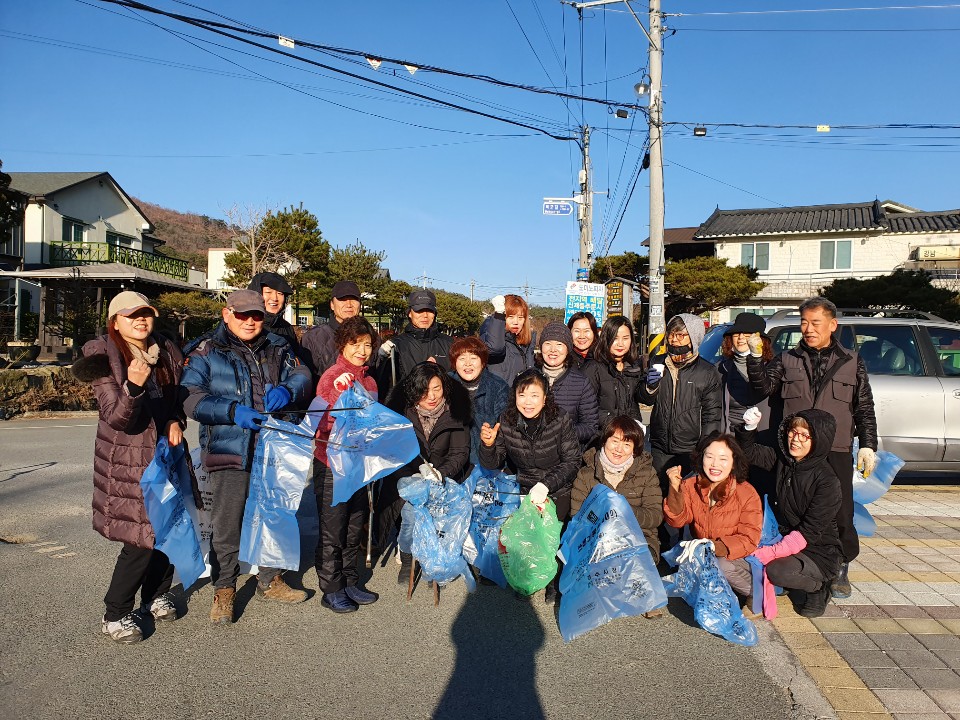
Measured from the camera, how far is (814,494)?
161 inches

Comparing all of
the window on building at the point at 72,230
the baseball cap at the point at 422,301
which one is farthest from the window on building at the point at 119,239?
the baseball cap at the point at 422,301

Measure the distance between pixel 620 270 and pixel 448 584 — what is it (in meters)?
20.2

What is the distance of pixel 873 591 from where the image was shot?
14.8ft

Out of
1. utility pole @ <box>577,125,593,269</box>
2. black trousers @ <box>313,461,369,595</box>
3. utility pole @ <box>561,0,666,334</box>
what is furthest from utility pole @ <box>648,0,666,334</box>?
black trousers @ <box>313,461,369,595</box>

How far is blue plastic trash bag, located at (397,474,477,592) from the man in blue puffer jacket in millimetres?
982

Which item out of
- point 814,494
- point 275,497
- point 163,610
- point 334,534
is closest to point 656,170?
point 814,494

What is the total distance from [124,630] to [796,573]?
12.3 feet

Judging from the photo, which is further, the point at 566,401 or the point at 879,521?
the point at 879,521

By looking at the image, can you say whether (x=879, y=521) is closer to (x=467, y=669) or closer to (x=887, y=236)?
(x=467, y=669)

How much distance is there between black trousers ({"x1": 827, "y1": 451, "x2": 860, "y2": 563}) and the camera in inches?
172

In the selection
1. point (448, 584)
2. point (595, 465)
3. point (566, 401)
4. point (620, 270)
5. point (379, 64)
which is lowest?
point (448, 584)

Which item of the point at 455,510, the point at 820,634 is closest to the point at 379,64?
the point at 455,510

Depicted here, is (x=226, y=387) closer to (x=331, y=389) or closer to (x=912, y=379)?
(x=331, y=389)

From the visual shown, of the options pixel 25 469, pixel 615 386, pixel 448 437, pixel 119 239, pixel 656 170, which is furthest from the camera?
pixel 119 239
